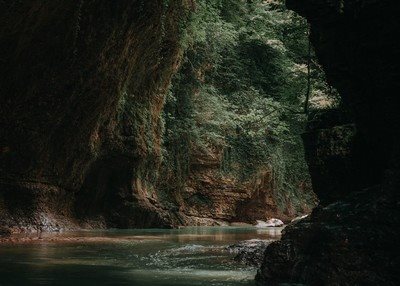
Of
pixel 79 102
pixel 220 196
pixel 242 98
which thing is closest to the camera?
pixel 79 102

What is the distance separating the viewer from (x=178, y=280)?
6176 millimetres

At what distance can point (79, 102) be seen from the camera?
14906mm

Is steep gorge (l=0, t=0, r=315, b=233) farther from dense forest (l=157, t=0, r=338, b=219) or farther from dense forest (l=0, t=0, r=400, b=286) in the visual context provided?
dense forest (l=157, t=0, r=338, b=219)

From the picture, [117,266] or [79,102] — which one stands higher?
[79,102]

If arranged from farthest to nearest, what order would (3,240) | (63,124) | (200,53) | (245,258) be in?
1. (200,53)
2. (63,124)
3. (3,240)
4. (245,258)

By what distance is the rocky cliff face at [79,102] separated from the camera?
40.8 ft

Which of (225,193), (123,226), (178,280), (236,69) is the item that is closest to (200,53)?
(236,69)

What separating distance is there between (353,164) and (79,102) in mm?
9250

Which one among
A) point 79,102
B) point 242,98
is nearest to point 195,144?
point 242,98

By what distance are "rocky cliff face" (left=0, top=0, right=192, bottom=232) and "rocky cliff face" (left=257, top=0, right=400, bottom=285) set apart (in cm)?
614

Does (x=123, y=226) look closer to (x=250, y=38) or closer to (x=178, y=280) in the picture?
(x=178, y=280)

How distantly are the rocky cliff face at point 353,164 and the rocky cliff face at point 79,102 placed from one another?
6.14 meters

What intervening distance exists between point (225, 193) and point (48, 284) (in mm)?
22174

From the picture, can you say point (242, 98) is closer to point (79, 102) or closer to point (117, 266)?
point (79, 102)
